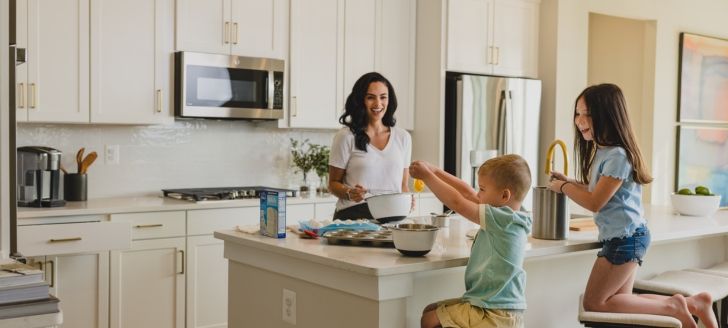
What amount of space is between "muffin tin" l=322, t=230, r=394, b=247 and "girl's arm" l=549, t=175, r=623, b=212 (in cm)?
64

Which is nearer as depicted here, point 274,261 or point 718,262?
point 274,261

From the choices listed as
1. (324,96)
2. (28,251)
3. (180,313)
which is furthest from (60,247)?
(324,96)

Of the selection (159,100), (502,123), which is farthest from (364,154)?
(502,123)

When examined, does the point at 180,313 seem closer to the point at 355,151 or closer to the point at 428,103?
the point at 355,151

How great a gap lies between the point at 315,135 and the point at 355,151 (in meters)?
1.79

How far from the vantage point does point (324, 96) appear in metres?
4.84

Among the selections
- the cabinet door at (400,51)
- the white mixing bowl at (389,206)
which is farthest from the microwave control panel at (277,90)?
the white mixing bowl at (389,206)

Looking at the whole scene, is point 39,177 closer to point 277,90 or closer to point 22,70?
point 22,70

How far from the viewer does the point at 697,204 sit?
3.51 m

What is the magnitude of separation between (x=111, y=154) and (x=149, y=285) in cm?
87

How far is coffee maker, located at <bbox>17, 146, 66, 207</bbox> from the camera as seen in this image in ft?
12.2

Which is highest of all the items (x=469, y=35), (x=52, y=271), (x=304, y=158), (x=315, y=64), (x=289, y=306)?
(x=469, y=35)

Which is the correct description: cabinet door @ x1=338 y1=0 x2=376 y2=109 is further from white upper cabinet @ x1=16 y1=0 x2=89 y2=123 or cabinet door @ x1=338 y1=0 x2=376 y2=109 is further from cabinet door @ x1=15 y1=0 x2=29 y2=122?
cabinet door @ x1=15 y1=0 x2=29 y2=122

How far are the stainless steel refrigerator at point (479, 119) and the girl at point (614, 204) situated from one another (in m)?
2.46
